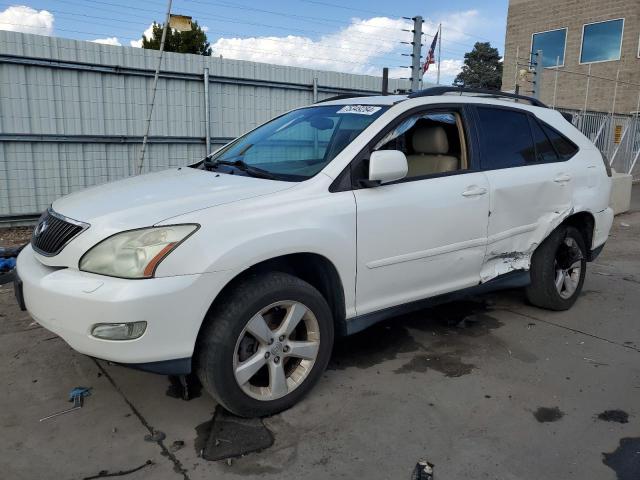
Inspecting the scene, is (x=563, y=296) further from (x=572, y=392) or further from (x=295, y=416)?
(x=295, y=416)

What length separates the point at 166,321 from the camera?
96.3 inches

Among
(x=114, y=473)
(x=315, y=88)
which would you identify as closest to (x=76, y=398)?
(x=114, y=473)

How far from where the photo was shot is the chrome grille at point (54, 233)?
269cm

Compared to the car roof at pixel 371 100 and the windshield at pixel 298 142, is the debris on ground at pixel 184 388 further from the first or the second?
the car roof at pixel 371 100

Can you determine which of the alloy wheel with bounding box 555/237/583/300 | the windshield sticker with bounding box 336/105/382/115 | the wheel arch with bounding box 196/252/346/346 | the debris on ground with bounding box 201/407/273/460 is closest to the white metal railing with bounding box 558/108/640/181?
the alloy wheel with bounding box 555/237/583/300

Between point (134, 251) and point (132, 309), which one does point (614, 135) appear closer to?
point (134, 251)

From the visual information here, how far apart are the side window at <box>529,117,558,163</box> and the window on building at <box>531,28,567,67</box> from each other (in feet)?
66.8

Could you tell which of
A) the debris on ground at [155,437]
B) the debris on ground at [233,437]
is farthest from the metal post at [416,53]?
the debris on ground at [155,437]

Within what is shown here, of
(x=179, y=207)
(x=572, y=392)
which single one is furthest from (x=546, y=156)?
(x=179, y=207)

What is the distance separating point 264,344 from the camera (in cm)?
280

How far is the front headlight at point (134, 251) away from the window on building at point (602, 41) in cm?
2232

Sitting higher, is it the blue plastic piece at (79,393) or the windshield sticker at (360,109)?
the windshield sticker at (360,109)

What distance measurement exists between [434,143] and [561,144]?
1.38m

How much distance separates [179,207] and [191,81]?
6.55m
